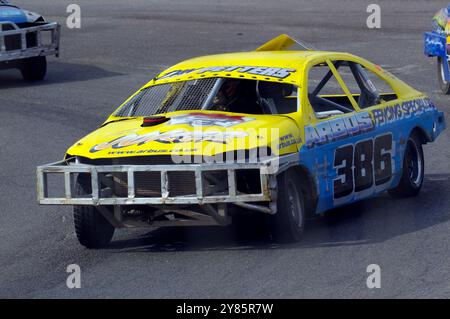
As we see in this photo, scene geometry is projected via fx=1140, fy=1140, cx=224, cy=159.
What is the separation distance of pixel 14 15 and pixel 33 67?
1007mm

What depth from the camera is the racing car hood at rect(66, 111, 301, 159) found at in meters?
8.00

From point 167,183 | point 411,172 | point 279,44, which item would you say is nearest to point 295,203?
point 167,183

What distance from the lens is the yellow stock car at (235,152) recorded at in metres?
7.95

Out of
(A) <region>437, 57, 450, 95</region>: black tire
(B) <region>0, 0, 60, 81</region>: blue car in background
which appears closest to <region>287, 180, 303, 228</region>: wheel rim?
(A) <region>437, 57, 450, 95</region>: black tire

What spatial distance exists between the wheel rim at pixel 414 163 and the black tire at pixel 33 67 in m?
9.74

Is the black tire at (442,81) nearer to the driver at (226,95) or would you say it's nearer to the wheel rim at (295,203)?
the driver at (226,95)

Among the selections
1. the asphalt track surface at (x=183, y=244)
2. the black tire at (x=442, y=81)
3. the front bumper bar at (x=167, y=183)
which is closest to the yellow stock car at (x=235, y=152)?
the front bumper bar at (x=167, y=183)

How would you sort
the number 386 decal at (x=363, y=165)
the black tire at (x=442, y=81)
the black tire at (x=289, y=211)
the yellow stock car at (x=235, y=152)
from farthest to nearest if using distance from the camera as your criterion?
1. the black tire at (x=442, y=81)
2. the number 386 decal at (x=363, y=165)
3. the black tire at (x=289, y=211)
4. the yellow stock car at (x=235, y=152)

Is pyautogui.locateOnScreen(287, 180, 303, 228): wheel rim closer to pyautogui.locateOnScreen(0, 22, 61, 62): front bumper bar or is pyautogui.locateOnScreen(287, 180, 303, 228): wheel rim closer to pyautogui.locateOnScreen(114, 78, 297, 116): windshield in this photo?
pyautogui.locateOnScreen(114, 78, 297, 116): windshield

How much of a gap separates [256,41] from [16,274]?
54.6 ft

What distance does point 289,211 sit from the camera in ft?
26.7

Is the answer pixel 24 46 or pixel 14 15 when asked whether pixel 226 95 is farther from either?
pixel 14 15

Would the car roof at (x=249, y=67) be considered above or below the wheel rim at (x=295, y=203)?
above

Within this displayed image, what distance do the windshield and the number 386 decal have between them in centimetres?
70
